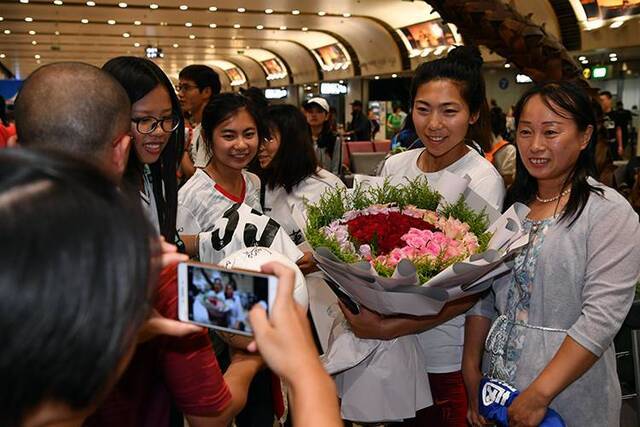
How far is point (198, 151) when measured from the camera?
14.0 ft

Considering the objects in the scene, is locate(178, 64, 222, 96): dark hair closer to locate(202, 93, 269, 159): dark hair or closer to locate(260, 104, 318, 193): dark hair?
locate(260, 104, 318, 193): dark hair

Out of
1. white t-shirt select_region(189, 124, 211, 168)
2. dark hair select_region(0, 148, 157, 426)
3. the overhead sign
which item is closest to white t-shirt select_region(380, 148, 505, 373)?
dark hair select_region(0, 148, 157, 426)

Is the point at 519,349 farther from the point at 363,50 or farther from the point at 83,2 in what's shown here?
the point at 363,50

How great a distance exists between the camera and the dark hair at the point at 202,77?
14.8 feet

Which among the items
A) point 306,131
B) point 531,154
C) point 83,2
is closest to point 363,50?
point 83,2

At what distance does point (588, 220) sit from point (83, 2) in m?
16.2

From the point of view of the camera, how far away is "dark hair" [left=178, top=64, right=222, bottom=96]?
4507mm

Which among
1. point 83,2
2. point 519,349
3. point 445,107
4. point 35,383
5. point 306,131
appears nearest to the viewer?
point 35,383

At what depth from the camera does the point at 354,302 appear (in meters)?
2.01

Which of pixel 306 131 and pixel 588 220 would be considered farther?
pixel 306 131

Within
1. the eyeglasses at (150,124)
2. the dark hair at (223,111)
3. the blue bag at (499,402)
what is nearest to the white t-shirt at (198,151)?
the dark hair at (223,111)

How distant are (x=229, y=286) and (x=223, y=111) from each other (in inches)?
85.1

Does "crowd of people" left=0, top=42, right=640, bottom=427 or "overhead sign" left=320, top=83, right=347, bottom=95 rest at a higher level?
"crowd of people" left=0, top=42, right=640, bottom=427

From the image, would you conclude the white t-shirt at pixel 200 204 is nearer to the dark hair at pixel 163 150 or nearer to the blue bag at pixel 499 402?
the dark hair at pixel 163 150
